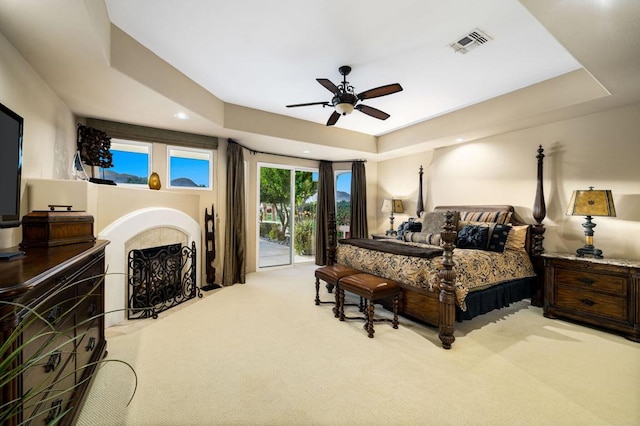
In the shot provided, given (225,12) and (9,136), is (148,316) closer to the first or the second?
(9,136)

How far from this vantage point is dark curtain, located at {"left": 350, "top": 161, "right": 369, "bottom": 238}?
20.7ft

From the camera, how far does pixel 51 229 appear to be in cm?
191

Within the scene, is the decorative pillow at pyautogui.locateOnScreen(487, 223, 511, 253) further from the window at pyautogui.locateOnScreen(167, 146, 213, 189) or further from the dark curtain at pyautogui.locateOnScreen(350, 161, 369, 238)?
the window at pyautogui.locateOnScreen(167, 146, 213, 189)

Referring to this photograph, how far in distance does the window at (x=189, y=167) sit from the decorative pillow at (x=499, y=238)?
14.2 feet

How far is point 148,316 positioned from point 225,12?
3.24m

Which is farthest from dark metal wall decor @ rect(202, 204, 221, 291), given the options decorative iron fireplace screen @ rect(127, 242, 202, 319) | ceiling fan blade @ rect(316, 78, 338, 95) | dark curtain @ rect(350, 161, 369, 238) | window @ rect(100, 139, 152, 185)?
dark curtain @ rect(350, 161, 369, 238)

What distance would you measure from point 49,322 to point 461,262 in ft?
10.7

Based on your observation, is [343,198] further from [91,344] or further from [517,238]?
[91,344]

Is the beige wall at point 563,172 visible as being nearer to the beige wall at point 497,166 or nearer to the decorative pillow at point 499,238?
the beige wall at point 497,166

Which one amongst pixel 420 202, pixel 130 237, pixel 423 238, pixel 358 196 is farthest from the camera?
pixel 358 196

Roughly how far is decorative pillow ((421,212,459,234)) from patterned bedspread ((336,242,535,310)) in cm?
85

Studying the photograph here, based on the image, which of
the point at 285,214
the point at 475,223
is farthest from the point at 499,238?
the point at 285,214

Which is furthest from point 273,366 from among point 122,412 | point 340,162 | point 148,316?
point 340,162

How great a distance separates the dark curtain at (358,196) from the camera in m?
6.30
